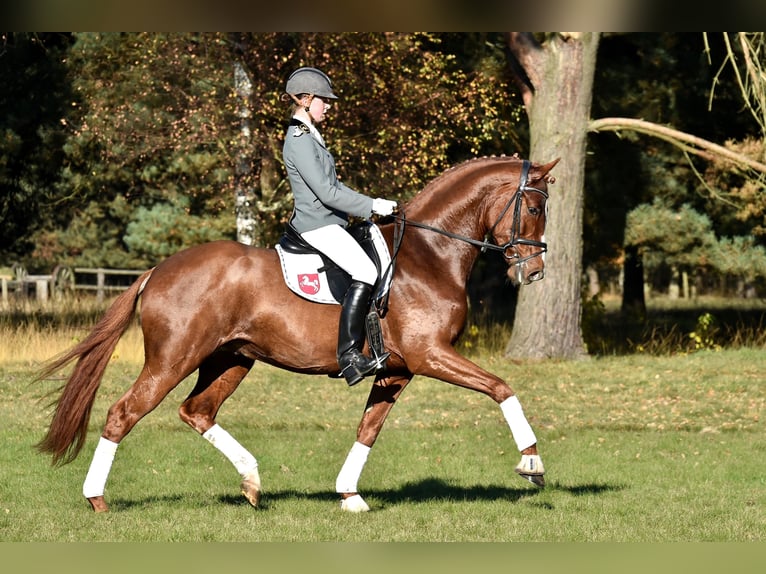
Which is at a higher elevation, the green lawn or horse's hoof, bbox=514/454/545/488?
horse's hoof, bbox=514/454/545/488

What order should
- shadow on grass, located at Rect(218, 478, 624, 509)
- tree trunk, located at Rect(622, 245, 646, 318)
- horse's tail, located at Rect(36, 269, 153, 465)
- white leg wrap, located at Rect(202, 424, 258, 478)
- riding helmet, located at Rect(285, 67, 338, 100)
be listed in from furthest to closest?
tree trunk, located at Rect(622, 245, 646, 318), shadow on grass, located at Rect(218, 478, 624, 509), white leg wrap, located at Rect(202, 424, 258, 478), horse's tail, located at Rect(36, 269, 153, 465), riding helmet, located at Rect(285, 67, 338, 100)

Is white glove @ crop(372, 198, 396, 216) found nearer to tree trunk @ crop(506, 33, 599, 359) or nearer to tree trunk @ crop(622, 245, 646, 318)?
tree trunk @ crop(506, 33, 599, 359)

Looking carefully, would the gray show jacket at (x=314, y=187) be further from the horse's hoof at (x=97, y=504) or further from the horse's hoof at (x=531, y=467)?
the horse's hoof at (x=97, y=504)

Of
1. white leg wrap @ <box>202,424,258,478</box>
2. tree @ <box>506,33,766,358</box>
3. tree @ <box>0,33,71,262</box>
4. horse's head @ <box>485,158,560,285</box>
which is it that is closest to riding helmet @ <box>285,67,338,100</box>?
horse's head @ <box>485,158,560,285</box>

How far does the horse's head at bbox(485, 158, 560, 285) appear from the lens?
8.11 m

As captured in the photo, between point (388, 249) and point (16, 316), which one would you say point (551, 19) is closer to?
point (388, 249)

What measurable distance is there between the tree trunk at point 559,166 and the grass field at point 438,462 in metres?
0.75

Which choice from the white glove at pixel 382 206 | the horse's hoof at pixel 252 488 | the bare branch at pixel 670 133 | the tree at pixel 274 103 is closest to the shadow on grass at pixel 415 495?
the horse's hoof at pixel 252 488

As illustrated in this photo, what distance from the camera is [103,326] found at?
27.7 feet

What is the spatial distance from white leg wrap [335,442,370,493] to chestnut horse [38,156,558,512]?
1 centimetres

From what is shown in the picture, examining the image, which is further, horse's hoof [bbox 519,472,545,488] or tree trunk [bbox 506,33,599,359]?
tree trunk [bbox 506,33,599,359]

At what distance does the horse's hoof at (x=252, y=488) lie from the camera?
27.1 ft

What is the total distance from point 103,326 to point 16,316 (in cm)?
1784

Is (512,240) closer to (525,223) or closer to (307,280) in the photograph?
(525,223)
